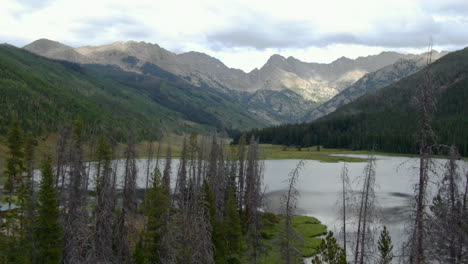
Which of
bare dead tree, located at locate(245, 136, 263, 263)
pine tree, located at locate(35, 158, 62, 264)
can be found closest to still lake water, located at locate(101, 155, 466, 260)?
bare dead tree, located at locate(245, 136, 263, 263)

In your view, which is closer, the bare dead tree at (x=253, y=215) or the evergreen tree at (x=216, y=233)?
the bare dead tree at (x=253, y=215)

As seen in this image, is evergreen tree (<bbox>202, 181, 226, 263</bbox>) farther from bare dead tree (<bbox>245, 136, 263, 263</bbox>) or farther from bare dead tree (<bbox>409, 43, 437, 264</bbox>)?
bare dead tree (<bbox>409, 43, 437, 264</bbox>)

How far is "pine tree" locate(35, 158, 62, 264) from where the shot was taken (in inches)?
1401

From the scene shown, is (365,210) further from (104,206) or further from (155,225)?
(104,206)

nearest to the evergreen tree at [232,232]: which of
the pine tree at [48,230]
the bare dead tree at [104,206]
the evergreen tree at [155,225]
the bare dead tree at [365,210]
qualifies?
the evergreen tree at [155,225]

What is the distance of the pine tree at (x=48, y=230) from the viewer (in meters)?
35.6

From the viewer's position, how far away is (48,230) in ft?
120

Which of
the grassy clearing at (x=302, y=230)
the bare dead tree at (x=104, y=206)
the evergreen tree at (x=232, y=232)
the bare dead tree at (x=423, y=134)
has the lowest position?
the grassy clearing at (x=302, y=230)

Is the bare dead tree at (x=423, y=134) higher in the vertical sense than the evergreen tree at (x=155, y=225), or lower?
higher

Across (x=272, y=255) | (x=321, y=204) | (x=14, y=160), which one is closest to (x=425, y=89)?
(x=272, y=255)

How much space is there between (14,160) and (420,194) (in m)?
57.7

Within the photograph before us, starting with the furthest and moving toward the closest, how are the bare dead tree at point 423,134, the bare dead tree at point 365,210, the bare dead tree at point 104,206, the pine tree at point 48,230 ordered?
the pine tree at point 48,230 < the bare dead tree at point 365,210 < the bare dead tree at point 104,206 < the bare dead tree at point 423,134

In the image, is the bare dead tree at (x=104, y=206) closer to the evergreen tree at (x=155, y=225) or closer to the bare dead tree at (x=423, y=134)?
the evergreen tree at (x=155, y=225)

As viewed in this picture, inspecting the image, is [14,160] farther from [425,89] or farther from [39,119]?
[39,119]
